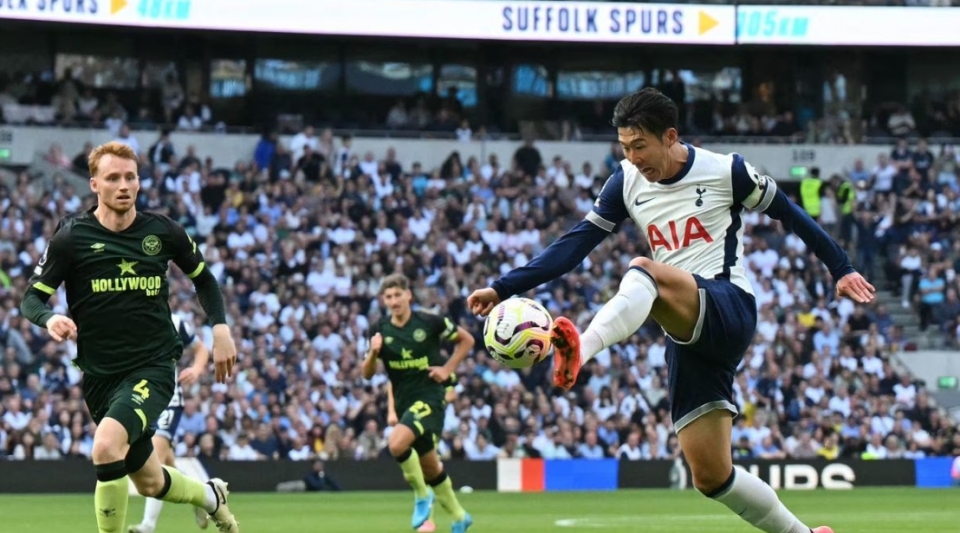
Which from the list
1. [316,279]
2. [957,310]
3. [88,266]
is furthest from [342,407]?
[88,266]

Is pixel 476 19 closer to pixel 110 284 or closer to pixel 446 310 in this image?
pixel 446 310

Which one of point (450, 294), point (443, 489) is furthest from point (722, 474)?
point (450, 294)

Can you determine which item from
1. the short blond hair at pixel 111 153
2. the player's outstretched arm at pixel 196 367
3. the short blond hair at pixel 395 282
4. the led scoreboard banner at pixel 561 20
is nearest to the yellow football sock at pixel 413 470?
the short blond hair at pixel 395 282

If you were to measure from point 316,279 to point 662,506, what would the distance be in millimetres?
10130

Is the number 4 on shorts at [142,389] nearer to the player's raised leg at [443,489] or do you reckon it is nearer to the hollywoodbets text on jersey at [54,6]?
the player's raised leg at [443,489]

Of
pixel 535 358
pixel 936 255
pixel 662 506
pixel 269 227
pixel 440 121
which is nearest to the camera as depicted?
pixel 535 358

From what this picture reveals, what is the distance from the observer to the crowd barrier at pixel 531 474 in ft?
71.4

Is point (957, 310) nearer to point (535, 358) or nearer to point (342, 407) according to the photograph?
point (342, 407)

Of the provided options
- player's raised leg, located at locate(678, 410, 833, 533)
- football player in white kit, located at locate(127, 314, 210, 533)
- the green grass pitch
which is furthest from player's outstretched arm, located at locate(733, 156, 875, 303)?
football player in white kit, located at locate(127, 314, 210, 533)

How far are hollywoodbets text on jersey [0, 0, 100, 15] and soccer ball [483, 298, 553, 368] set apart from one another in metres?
21.1

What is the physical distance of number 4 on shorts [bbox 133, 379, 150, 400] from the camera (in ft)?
29.7

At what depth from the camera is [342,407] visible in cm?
2405

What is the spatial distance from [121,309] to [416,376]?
5884 millimetres

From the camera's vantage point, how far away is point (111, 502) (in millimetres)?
8805
